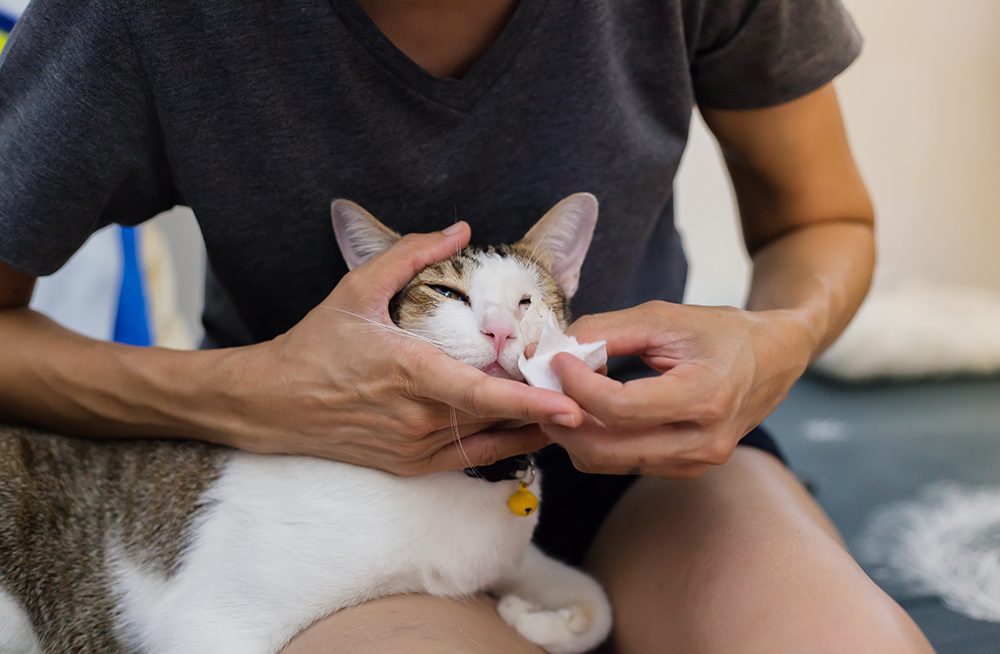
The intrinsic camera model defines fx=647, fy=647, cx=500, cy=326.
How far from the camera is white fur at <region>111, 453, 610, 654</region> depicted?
0.86 metres

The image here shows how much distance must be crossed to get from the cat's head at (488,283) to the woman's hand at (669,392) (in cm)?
13

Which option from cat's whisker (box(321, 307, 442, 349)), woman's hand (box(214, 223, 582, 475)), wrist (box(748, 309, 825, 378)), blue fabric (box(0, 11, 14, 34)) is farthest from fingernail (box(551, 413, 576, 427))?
blue fabric (box(0, 11, 14, 34))

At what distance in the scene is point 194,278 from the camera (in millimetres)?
2756

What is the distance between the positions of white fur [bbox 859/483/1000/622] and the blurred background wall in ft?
3.44

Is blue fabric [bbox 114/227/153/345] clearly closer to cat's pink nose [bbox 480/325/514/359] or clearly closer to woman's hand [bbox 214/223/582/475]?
woman's hand [bbox 214/223/582/475]

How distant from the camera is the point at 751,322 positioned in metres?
0.86

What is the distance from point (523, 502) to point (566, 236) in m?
0.43

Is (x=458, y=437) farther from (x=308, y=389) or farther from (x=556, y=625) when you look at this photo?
(x=556, y=625)

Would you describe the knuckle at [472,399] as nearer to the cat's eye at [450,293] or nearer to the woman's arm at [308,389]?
the woman's arm at [308,389]

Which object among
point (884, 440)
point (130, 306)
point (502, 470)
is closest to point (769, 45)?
point (502, 470)

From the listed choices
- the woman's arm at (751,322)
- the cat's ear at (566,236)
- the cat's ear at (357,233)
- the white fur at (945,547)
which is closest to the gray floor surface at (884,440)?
the white fur at (945,547)

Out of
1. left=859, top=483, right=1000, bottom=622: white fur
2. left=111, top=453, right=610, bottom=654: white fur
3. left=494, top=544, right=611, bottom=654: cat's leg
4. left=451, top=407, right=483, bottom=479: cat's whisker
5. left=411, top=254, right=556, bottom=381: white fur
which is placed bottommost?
left=859, top=483, right=1000, bottom=622: white fur

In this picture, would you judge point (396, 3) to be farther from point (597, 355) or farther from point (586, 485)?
point (586, 485)

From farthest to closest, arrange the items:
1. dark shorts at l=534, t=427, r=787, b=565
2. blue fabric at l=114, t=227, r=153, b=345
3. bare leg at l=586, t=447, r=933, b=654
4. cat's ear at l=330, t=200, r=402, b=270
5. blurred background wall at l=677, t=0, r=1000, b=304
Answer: blurred background wall at l=677, t=0, r=1000, b=304, blue fabric at l=114, t=227, r=153, b=345, dark shorts at l=534, t=427, r=787, b=565, cat's ear at l=330, t=200, r=402, b=270, bare leg at l=586, t=447, r=933, b=654
